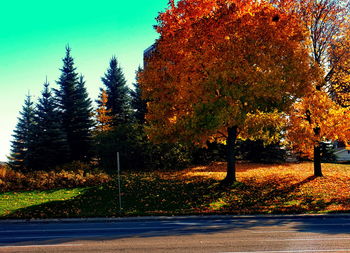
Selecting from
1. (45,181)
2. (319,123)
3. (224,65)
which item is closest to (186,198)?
(224,65)

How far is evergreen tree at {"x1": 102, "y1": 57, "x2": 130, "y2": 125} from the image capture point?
133 feet

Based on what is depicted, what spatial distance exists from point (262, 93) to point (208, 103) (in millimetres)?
2669

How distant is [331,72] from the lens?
2202 centimetres

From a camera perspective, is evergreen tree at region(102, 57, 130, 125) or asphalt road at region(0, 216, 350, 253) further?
evergreen tree at region(102, 57, 130, 125)

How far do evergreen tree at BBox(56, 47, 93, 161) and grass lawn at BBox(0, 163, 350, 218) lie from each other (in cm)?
1586

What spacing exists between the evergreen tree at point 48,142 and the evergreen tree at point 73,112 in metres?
2.64

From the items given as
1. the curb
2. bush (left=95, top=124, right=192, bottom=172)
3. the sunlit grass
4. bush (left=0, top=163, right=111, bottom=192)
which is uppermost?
bush (left=95, top=124, right=192, bottom=172)

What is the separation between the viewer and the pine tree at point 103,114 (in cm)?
4003

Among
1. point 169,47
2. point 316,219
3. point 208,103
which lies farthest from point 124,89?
point 316,219

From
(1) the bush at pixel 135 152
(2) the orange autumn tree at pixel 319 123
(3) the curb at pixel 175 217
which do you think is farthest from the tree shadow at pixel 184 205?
(1) the bush at pixel 135 152

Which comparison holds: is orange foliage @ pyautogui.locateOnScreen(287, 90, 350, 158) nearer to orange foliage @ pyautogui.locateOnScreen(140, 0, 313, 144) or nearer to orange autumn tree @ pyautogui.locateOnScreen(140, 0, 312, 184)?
orange autumn tree @ pyautogui.locateOnScreen(140, 0, 312, 184)

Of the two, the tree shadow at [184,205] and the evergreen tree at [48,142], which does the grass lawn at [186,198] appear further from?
the evergreen tree at [48,142]

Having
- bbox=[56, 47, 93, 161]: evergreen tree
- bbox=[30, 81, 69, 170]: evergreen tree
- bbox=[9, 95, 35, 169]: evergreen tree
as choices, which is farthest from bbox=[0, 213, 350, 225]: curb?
bbox=[9, 95, 35, 169]: evergreen tree

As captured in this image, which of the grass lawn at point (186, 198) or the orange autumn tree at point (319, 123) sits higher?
the orange autumn tree at point (319, 123)
